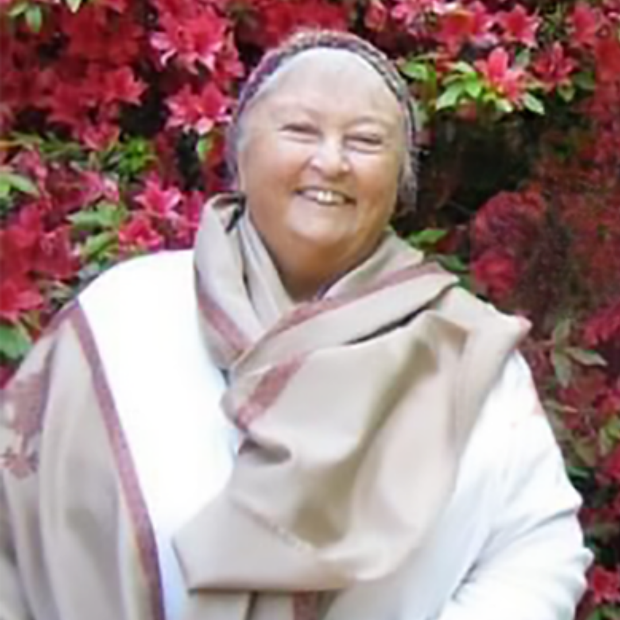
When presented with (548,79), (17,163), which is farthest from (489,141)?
(17,163)

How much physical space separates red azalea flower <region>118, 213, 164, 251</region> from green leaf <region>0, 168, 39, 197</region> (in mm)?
140

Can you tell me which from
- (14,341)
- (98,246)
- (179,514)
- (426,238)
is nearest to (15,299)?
(14,341)

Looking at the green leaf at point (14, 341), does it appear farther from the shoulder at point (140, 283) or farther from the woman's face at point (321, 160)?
the woman's face at point (321, 160)

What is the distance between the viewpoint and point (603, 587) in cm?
275

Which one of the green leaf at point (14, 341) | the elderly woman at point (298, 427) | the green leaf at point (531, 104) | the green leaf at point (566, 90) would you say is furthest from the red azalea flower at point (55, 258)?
the green leaf at point (566, 90)

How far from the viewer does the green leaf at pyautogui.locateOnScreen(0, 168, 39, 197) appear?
247 centimetres

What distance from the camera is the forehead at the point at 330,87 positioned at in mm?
2086

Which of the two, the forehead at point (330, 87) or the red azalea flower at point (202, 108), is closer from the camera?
the forehead at point (330, 87)

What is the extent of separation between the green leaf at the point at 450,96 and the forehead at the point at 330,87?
1.58 feet

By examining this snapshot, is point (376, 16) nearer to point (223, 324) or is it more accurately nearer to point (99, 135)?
point (99, 135)

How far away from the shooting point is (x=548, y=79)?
8.99 feet

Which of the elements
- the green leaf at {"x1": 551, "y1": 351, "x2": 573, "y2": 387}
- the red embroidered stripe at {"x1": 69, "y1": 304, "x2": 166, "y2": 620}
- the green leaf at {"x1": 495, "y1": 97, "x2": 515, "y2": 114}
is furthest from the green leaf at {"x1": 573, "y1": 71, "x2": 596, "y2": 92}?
the red embroidered stripe at {"x1": 69, "y1": 304, "x2": 166, "y2": 620}

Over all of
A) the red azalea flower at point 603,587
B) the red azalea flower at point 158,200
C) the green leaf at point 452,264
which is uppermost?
the red azalea flower at point 158,200

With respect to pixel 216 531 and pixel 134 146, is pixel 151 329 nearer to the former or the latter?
pixel 216 531
